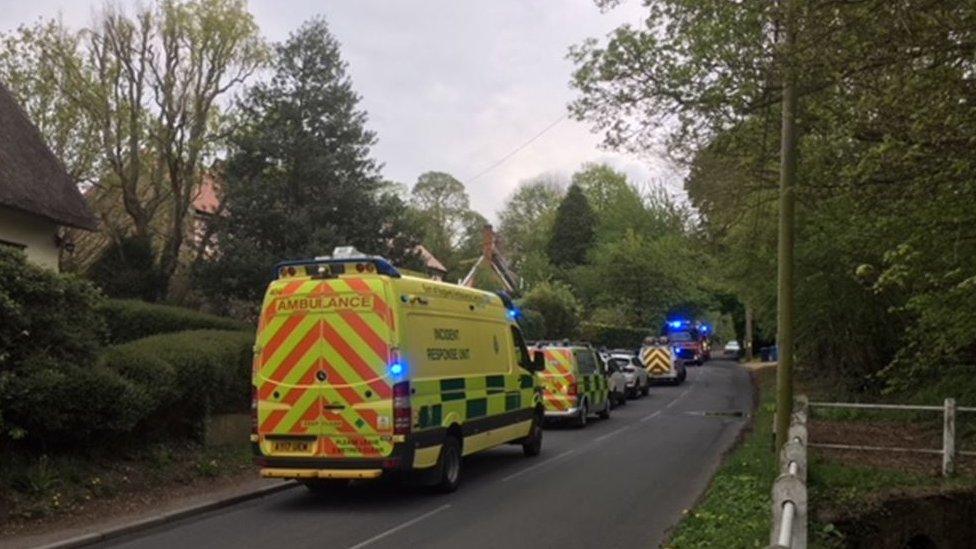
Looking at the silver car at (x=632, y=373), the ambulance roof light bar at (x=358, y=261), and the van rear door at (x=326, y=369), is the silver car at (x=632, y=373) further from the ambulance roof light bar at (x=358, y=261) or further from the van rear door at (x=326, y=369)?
the van rear door at (x=326, y=369)

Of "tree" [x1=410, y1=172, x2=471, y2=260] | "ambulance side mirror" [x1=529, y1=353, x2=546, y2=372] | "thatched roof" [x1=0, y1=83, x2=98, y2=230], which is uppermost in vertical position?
"tree" [x1=410, y1=172, x2=471, y2=260]

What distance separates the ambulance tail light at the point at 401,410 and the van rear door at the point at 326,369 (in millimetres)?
75

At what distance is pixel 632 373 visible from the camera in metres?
31.1

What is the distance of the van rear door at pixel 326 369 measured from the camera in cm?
1077

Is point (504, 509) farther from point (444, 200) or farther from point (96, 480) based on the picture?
point (444, 200)

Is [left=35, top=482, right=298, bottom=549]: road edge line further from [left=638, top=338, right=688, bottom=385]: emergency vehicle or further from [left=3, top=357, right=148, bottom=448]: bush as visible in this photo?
[left=638, top=338, right=688, bottom=385]: emergency vehicle

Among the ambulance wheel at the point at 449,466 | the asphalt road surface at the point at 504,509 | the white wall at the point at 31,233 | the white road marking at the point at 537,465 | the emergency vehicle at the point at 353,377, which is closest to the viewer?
the asphalt road surface at the point at 504,509

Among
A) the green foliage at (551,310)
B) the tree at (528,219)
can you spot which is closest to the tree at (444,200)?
the tree at (528,219)

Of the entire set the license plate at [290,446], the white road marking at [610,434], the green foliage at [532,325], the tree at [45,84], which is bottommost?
the white road marking at [610,434]

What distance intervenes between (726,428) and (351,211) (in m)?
13.5

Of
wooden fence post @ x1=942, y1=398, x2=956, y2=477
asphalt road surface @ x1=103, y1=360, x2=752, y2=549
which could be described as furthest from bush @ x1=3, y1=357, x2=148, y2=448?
wooden fence post @ x1=942, y1=398, x2=956, y2=477

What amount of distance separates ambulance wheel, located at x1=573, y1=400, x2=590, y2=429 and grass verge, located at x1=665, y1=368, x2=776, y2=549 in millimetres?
7701

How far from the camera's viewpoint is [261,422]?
11.1 meters

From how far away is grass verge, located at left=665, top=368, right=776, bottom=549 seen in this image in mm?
7406
